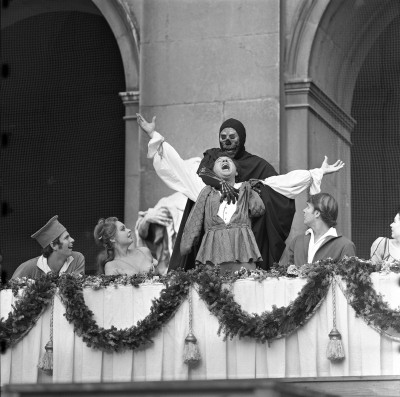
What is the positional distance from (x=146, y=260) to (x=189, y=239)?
49.9 inches

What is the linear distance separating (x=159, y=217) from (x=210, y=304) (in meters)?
4.46

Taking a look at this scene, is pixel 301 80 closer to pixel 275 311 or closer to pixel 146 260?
pixel 146 260

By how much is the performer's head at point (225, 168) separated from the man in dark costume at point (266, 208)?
0.40 feet

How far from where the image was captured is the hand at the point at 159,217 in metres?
20.6

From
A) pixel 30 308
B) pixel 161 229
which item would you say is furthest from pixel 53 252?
pixel 161 229

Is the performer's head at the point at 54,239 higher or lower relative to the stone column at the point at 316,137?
lower

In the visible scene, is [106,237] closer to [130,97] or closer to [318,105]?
[130,97]

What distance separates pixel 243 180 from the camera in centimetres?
1783

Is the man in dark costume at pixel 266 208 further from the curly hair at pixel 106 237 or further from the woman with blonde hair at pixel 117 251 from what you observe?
the curly hair at pixel 106 237

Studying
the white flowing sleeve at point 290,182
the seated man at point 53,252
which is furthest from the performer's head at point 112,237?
the white flowing sleeve at point 290,182

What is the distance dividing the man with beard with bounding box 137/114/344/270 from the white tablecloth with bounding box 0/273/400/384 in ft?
3.29

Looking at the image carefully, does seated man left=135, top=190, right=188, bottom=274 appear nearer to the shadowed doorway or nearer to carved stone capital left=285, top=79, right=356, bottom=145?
carved stone capital left=285, top=79, right=356, bottom=145

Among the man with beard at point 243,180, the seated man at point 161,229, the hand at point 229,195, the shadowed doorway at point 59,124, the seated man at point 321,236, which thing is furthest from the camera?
the shadowed doorway at point 59,124

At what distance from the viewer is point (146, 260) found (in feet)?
60.1
